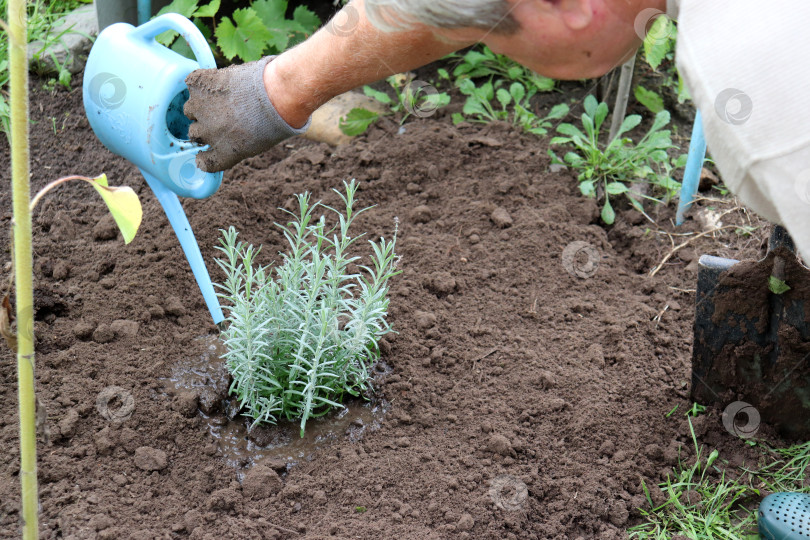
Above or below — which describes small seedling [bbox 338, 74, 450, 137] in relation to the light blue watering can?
below

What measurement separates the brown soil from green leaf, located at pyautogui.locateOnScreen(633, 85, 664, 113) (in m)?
0.51

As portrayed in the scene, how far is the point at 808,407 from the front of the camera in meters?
2.04

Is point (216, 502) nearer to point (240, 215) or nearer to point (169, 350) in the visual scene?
point (169, 350)

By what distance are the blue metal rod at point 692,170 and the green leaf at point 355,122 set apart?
122cm

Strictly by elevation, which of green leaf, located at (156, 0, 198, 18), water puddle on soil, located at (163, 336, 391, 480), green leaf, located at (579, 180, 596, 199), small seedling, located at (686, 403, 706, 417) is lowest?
small seedling, located at (686, 403, 706, 417)

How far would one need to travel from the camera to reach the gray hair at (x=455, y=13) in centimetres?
137

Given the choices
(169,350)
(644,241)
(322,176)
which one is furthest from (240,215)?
(644,241)

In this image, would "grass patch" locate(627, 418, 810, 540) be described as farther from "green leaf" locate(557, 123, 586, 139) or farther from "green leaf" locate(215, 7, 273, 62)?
"green leaf" locate(215, 7, 273, 62)

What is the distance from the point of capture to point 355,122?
10.1 ft

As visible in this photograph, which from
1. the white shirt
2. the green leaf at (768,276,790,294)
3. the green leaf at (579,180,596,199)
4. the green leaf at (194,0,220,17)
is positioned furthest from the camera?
the green leaf at (194,0,220,17)

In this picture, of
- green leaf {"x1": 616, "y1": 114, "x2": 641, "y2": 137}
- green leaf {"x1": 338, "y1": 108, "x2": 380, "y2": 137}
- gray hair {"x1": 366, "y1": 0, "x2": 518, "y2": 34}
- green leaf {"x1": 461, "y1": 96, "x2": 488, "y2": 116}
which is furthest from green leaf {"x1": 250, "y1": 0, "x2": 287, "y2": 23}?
gray hair {"x1": 366, "y1": 0, "x2": 518, "y2": 34}

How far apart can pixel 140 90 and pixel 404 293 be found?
0.95m

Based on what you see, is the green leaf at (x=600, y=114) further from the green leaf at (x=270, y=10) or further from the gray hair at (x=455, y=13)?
the gray hair at (x=455, y=13)

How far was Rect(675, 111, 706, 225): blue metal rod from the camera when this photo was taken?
8.25 feet
